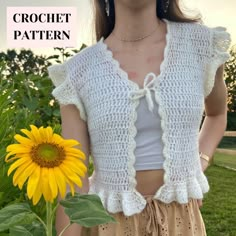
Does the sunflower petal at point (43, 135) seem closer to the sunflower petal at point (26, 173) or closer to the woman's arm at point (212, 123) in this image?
the sunflower petal at point (26, 173)

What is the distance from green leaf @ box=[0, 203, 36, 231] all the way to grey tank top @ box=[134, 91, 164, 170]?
0.56 metres

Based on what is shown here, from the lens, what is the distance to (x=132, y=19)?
1.38 m

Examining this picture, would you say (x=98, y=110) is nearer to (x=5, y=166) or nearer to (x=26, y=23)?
(x=5, y=166)

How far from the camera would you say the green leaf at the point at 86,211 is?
0.75 metres

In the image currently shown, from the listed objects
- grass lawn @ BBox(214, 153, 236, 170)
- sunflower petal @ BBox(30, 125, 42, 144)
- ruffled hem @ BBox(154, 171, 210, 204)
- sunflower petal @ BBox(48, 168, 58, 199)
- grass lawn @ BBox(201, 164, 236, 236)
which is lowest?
grass lawn @ BBox(214, 153, 236, 170)

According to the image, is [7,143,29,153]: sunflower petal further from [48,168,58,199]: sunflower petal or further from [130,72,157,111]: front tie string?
[130,72,157,111]: front tie string

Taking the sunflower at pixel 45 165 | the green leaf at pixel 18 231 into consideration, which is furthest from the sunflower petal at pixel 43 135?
the green leaf at pixel 18 231

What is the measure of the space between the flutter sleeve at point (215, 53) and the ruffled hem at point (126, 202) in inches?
12.0

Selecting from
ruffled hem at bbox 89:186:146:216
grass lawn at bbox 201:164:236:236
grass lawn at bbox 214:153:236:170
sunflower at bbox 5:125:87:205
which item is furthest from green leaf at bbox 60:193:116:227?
grass lawn at bbox 214:153:236:170

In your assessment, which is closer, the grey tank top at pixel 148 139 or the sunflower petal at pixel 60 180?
the sunflower petal at pixel 60 180

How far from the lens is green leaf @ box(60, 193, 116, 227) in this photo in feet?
2.46

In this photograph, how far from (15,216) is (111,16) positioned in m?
0.85

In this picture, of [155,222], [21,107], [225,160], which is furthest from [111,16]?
[225,160]

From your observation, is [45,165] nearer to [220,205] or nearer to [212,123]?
[212,123]
